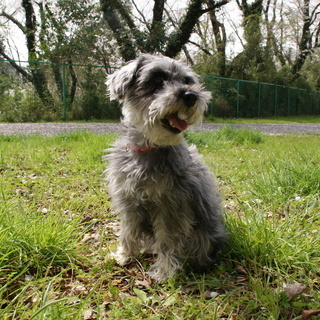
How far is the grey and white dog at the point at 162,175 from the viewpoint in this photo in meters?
2.43

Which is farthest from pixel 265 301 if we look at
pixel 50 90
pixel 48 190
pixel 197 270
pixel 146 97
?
pixel 50 90

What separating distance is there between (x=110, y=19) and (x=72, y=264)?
1794cm

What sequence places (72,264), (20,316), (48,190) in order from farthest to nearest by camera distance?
(48,190) < (72,264) < (20,316)

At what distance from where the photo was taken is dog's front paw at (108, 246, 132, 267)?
2720mm

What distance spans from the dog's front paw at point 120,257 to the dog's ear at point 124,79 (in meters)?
1.48

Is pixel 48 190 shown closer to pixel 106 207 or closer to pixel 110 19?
pixel 106 207

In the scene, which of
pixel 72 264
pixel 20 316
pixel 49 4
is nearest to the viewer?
pixel 20 316

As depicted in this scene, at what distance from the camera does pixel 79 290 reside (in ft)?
7.30

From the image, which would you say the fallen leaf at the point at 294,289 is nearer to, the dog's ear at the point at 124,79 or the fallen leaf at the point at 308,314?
the fallen leaf at the point at 308,314

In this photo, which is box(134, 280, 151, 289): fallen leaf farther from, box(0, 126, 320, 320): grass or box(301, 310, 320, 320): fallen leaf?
box(301, 310, 320, 320): fallen leaf

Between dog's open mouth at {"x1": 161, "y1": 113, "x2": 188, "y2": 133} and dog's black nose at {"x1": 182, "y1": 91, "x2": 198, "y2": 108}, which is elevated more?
dog's black nose at {"x1": 182, "y1": 91, "x2": 198, "y2": 108}

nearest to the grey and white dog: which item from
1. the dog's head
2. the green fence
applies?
the dog's head

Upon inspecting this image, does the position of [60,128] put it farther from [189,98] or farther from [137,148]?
[189,98]

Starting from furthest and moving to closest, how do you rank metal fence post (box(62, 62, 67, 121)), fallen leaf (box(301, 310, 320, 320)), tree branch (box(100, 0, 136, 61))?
1. tree branch (box(100, 0, 136, 61))
2. metal fence post (box(62, 62, 67, 121))
3. fallen leaf (box(301, 310, 320, 320))
